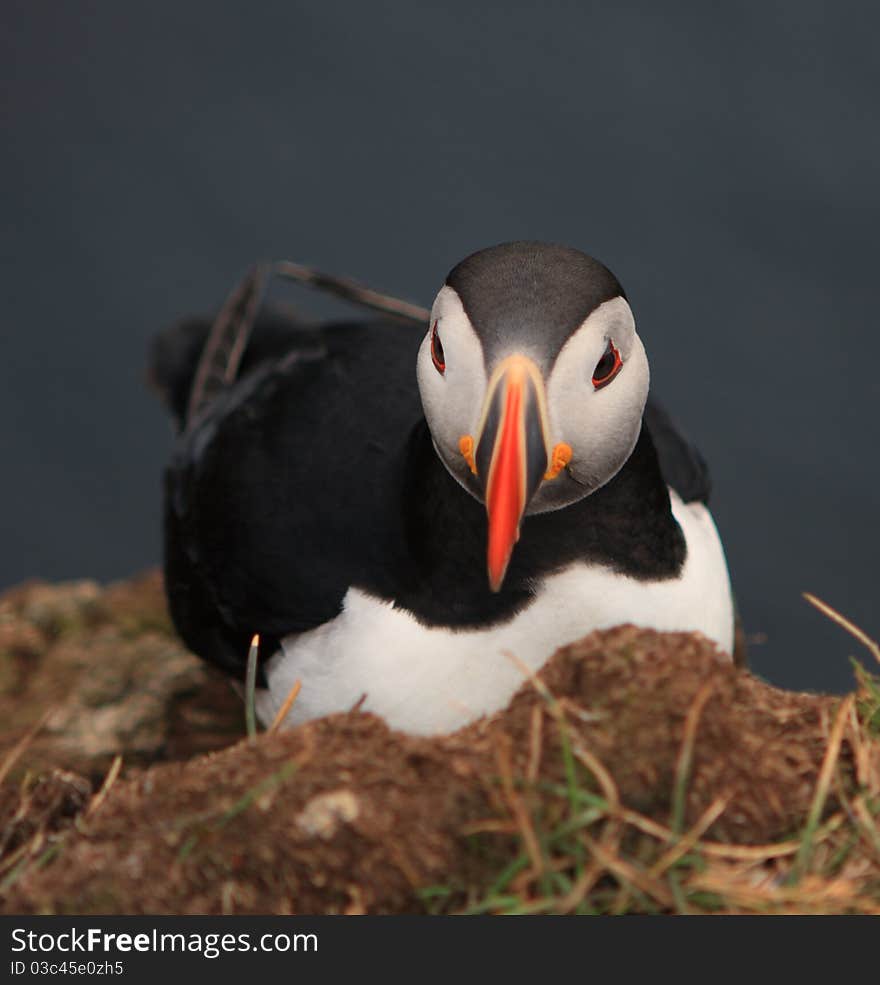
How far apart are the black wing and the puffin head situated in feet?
2.16

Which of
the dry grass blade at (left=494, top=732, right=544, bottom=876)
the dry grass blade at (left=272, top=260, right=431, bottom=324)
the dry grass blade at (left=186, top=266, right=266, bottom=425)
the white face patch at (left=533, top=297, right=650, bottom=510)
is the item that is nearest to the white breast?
the white face patch at (left=533, top=297, right=650, bottom=510)

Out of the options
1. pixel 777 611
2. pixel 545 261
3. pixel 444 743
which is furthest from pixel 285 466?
pixel 777 611

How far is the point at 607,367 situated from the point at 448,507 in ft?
1.21

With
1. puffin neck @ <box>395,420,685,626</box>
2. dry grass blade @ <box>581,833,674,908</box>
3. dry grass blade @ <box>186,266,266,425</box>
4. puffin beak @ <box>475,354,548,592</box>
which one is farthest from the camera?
dry grass blade @ <box>186,266,266,425</box>

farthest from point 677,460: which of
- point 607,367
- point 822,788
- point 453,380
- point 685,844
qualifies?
point 685,844

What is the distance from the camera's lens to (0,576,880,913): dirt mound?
49.3 inches

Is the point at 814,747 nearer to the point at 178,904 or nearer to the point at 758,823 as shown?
the point at 758,823

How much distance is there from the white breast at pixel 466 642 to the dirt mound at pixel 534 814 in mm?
446

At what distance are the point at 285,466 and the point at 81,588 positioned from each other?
73.9 inches

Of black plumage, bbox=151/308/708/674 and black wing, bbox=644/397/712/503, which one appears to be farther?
black wing, bbox=644/397/712/503

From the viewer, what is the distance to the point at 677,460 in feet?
8.26

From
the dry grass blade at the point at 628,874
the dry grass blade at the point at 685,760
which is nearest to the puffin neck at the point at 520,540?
the dry grass blade at the point at 685,760

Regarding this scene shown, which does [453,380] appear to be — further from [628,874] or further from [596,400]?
[628,874]

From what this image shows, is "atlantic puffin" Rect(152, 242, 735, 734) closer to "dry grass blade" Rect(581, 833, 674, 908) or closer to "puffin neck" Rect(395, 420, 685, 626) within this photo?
"puffin neck" Rect(395, 420, 685, 626)
